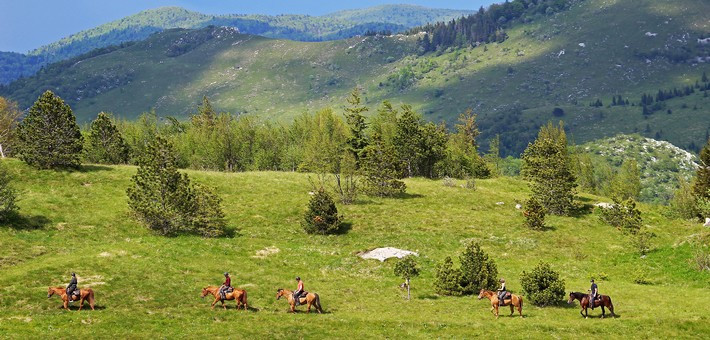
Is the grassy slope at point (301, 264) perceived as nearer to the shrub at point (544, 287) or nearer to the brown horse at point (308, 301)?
the brown horse at point (308, 301)

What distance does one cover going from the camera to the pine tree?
74125 millimetres

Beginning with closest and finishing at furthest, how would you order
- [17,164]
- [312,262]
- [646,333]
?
[646,333] < [312,262] < [17,164]

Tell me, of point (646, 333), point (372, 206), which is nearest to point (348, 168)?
point (372, 206)

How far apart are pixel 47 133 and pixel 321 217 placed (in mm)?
42057

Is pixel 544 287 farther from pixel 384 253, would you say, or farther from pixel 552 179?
pixel 552 179

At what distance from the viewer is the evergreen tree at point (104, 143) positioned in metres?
109

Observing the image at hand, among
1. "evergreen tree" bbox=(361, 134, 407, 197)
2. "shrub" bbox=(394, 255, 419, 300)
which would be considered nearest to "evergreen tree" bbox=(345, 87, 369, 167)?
"evergreen tree" bbox=(361, 134, 407, 197)

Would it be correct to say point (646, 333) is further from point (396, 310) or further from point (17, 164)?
point (17, 164)

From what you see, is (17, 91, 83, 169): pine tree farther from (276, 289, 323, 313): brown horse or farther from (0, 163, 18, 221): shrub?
(276, 289, 323, 313): brown horse

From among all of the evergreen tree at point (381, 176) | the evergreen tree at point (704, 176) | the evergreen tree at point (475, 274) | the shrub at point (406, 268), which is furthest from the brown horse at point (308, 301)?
the evergreen tree at point (704, 176)

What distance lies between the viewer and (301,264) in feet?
181

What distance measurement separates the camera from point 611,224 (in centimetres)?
7669

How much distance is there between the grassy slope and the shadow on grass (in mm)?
701

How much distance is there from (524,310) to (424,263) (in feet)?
55.0
